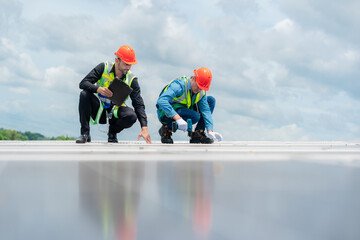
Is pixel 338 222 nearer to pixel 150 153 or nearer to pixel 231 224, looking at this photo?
pixel 231 224

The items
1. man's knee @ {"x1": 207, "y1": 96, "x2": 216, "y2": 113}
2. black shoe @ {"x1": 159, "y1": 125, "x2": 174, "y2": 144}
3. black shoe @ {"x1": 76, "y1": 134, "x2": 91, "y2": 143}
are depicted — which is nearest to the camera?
black shoe @ {"x1": 76, "y1": 134, "x2": 91, "y2": 143}

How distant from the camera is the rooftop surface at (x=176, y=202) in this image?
123 centimetres

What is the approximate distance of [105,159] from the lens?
12.0ft

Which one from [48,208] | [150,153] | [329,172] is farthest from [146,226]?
[150,153]

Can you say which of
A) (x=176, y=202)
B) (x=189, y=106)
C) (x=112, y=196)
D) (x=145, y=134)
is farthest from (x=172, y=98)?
(x=176, y=202)

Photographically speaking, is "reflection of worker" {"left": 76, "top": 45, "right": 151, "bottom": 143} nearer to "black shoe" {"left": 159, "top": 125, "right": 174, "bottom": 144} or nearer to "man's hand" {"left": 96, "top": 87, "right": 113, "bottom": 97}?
"man's hand" {"left": 96, "top": 87, "right": 113, "bottom": 97}

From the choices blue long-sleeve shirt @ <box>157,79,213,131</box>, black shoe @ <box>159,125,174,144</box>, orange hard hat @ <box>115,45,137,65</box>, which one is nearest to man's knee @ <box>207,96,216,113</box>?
blue long-sleeve shirt @ <box>157,79,213,131</box>

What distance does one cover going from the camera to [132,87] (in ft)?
20.7

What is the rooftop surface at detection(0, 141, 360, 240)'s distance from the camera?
1.23 metres

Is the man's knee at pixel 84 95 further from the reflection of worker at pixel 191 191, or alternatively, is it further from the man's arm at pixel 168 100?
the reflection of worker at pixel 191 191

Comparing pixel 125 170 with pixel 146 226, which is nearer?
pixel 146 226

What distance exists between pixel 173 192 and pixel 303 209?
63 centimetres

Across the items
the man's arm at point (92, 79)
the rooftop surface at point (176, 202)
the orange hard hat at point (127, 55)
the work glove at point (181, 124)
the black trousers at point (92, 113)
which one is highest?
the orange hard hat at point (127, 55)

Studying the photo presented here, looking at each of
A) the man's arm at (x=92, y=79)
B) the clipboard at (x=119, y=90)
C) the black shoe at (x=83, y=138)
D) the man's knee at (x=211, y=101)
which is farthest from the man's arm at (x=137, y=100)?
the man's knee at (x=211, y=101)
